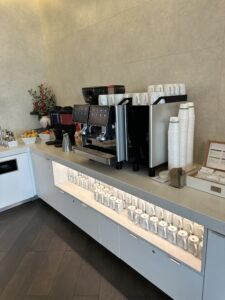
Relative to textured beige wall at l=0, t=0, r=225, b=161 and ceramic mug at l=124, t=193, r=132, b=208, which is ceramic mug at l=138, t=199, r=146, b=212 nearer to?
ceramic mug at l=124, t=193, r=132, b=208

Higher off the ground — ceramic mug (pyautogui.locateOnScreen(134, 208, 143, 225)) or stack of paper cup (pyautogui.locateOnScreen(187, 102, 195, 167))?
stack of paper cup (pyautogui.locateOnScreen(187, 102, 195, 167))

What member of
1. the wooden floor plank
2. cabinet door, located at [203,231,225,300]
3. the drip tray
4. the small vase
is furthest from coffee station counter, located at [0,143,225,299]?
the small vase

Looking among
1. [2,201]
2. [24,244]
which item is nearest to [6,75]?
[2,201]

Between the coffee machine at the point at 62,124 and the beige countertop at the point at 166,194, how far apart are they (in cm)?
53

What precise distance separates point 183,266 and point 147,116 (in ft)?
2.76

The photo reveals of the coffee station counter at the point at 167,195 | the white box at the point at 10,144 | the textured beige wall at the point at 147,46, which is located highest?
the textured beige wall at the point at 147,46

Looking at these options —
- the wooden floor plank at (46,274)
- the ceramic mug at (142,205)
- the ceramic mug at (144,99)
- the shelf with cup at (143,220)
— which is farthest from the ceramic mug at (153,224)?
the wooden floor plank at (46,274)

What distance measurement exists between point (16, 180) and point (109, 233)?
4.74 ft

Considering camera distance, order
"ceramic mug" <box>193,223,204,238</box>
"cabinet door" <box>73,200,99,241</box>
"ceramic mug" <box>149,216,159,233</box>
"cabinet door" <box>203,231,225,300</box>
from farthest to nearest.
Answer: "cabinet door" <box>73,200,99,241</box> < "ceramic mug" <box>149,216,159,233</box> < "ceramic mug" <box>193,223,204,238</box> < "cabinet door" <box>203,231,225,300</box>

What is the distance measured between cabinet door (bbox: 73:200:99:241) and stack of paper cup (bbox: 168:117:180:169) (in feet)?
2.33

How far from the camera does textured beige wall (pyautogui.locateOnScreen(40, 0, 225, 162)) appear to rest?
1429mm

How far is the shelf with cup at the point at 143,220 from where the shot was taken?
118cm

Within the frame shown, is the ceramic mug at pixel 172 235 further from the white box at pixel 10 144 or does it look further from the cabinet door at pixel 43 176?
the white box at pixel 10 144

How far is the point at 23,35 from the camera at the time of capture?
2.89m
